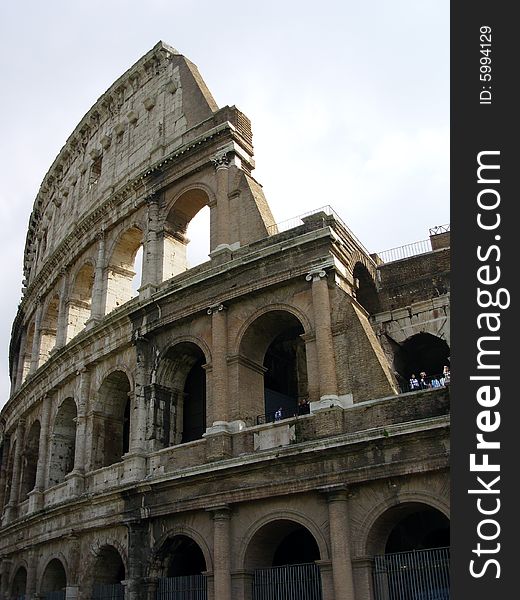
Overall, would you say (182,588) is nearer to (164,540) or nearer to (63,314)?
(164,540)

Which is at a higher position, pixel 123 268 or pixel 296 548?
pixel 123 268

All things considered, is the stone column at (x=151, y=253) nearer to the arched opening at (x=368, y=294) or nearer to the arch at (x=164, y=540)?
the arched opening at (x=368, y=294)

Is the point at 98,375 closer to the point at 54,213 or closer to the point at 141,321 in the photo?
the point at 141,321

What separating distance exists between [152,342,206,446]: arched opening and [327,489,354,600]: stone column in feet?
16.0

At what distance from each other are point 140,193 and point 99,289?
285cm

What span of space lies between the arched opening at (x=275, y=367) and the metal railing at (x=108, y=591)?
15.6 ft

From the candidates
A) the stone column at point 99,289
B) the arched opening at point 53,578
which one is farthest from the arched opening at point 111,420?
the arched opening at point 53,578

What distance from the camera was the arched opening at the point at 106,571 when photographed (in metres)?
15.4

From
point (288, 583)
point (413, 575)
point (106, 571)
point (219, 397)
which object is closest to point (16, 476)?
point (106, 571)

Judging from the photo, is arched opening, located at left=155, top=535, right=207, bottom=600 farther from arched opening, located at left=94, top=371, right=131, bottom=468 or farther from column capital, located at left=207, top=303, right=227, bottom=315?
column capital, located at left=207, top=303, right=227, bottom=315

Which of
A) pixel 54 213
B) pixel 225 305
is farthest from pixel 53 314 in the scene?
pixel 225 305

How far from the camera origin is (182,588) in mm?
13594

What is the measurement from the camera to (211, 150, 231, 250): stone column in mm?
15969

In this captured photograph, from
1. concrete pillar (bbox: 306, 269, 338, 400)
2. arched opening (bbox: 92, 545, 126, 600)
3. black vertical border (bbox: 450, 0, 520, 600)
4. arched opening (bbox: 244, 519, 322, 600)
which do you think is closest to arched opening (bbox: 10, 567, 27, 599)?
arched opening (bbox: 92, 545, 126, 600)
